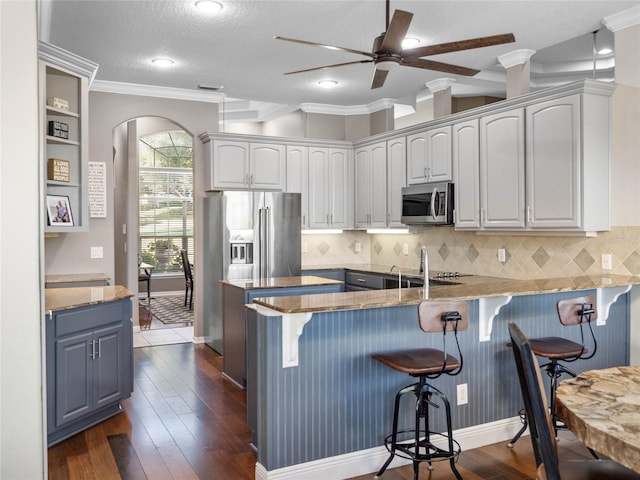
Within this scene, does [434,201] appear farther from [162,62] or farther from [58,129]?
[58,129]

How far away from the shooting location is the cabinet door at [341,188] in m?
6.57

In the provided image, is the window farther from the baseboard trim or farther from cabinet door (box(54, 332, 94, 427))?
the baseboard trim

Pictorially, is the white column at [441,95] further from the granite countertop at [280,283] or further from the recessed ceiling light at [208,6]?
the recessed ceiling light at [208,6]

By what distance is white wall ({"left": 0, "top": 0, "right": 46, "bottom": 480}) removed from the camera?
56.6 inches

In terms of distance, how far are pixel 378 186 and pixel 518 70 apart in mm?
2025

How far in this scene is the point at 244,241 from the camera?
5.76m

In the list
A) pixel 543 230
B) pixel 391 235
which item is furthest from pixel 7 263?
pixel 391 235

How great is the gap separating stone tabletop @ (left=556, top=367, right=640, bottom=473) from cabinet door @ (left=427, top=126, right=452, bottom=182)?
339 centimetres

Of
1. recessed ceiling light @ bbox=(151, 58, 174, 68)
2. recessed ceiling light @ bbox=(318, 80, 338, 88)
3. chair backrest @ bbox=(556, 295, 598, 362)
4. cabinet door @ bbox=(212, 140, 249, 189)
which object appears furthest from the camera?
cabinet door @ bbox=(212, 140, 249, 189)

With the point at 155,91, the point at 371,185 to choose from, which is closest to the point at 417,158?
the point at 371,185

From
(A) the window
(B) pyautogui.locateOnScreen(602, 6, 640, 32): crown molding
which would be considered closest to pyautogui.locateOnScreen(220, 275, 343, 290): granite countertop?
(B) pyautogui.locateOnScreen(602, 6, 640, 32): crown molding

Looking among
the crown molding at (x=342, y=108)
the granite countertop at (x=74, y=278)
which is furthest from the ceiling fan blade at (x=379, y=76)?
the granite countertop at (x=74, y=278)

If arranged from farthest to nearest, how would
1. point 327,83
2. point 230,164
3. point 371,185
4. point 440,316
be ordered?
point 371,185, point 230,164, point 327,83, point 440,316

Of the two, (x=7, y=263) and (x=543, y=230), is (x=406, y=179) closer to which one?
(x=543, y=230)
